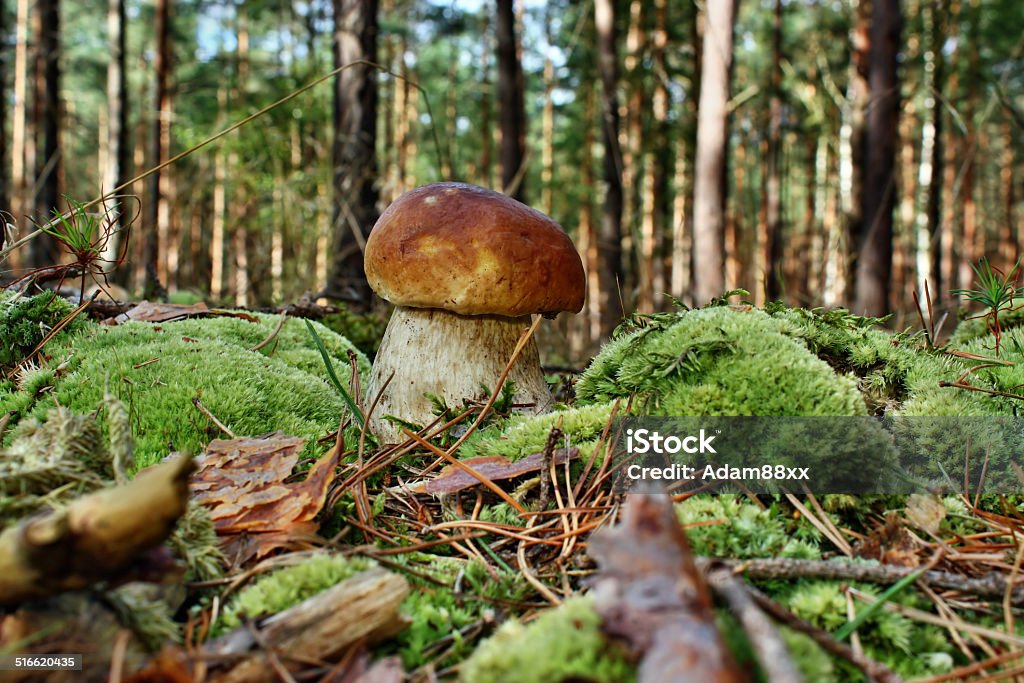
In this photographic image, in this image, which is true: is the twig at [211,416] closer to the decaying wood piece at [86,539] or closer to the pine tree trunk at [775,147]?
the decaying wood piece at [86,539]

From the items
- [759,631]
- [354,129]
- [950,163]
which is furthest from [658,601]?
[950,163]

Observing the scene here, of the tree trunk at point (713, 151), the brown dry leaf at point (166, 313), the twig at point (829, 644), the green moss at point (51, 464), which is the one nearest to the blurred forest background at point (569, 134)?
the tree trunk at point (713, 151)

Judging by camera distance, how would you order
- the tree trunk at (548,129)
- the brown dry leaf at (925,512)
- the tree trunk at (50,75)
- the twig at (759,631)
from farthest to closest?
1. the tree trunk at (548,129)
2. the tree trunk at (50,75)
3. the brown dry leaf at (925,512)
4. the twig at (759,631)

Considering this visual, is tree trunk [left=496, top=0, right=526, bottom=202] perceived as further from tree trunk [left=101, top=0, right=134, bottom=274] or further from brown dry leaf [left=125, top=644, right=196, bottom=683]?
brown dry leaf [left=125, top=644, right=196, bottom=683]

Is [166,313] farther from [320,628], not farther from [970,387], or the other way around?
[970,387]

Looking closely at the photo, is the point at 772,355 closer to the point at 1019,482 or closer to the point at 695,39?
the point at 1019,482

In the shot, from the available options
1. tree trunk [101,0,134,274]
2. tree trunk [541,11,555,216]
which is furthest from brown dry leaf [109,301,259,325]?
tree trunk [541,11,555,216]
